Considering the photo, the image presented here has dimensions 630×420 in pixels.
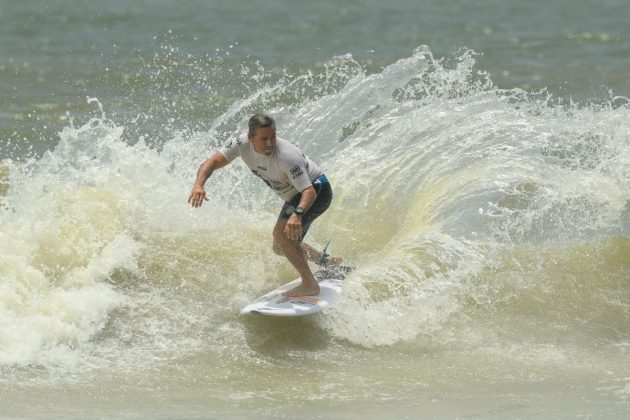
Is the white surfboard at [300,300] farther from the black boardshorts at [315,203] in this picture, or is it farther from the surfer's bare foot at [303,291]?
the black boardshorts at [315,203]

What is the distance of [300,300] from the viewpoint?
8.72 metres

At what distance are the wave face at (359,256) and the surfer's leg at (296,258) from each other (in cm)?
27

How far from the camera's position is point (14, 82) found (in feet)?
59.3

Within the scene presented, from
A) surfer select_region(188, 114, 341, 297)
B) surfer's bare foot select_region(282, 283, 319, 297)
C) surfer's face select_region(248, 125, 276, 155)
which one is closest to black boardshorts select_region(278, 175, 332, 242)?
surfer select_region(188, 114, 341, 297)

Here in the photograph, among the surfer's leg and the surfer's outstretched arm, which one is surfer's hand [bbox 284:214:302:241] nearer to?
the surfer's leg

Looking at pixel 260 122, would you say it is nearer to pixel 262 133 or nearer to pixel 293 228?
pixel 262 133

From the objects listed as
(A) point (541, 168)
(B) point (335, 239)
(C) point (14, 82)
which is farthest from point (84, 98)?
(A) point (541, 168)

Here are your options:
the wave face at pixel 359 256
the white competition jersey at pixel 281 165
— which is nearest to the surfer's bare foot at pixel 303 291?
the wave face at pixel 359 256

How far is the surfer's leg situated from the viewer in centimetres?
850

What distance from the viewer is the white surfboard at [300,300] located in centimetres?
849

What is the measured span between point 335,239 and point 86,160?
255 centimetres

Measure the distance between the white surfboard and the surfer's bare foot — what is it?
0.04 meters

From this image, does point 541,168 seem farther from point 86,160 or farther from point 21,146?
point 21,146

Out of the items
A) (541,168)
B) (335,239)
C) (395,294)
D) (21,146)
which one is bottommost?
(395,294)
